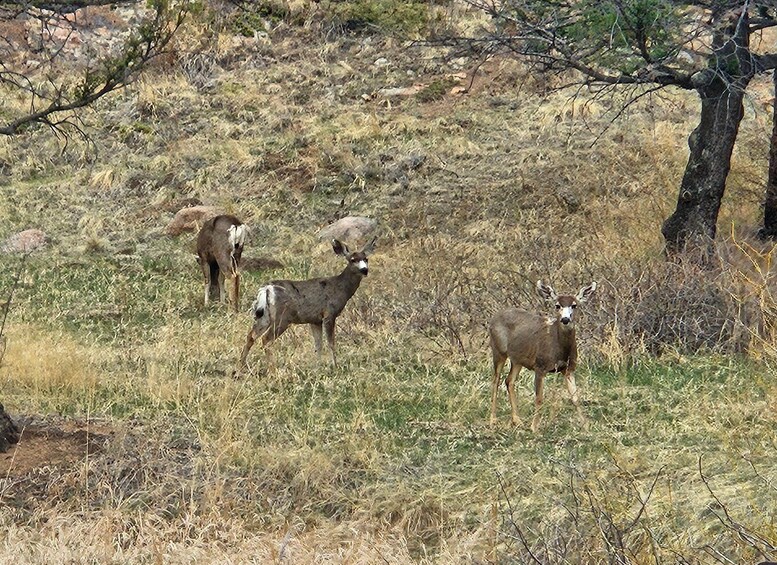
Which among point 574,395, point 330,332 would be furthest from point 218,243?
point 574,395

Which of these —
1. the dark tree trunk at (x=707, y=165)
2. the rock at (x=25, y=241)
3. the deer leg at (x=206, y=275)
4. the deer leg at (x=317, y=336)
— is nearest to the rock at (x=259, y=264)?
the deer leg at (x=206, y=275)

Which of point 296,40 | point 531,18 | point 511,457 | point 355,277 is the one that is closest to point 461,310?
point 355,277

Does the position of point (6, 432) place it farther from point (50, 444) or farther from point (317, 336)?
point (317, 336)

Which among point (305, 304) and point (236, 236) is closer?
point (305, 304)

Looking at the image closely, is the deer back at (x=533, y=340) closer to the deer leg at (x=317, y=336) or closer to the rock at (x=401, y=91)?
the deer leg at (x=317, y=336)

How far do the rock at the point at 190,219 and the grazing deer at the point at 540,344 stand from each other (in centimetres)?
1124

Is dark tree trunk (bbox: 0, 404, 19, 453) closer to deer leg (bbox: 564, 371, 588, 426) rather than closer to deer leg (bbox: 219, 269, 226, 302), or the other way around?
deer leg (bbox: 564, 371, 588, 426)

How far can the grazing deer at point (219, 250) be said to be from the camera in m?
16.7

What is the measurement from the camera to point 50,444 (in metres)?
8.94

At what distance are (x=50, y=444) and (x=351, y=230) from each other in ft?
35.4

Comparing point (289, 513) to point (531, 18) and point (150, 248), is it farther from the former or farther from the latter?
point (150, 248)

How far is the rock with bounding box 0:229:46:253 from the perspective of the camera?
64.8 feet

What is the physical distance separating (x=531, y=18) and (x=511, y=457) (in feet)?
27.0

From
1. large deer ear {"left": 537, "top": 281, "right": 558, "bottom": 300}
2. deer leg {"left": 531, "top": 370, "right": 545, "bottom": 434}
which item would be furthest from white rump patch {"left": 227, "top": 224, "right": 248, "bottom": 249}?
deer leg {"left": 531, "top": 370, "right": 545, "bottom": 434}
